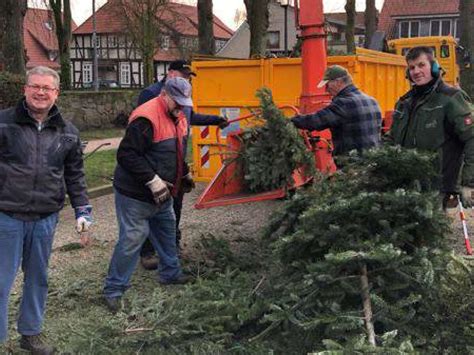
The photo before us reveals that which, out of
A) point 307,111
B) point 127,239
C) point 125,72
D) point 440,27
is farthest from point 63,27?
point 125,72

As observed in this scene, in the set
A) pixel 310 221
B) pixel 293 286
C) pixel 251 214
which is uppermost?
pixel 310 221

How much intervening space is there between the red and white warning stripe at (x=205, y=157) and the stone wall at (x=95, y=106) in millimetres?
8773

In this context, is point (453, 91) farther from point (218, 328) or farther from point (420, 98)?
point (218, 328)

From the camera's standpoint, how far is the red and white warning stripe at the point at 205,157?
31.2 ft

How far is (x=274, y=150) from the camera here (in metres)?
5.34

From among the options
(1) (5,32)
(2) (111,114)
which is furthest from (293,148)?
(2) (111,114)

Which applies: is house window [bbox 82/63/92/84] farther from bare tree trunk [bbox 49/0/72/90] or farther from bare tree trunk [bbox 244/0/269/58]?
bare tree trunk [bbox 244/0/269/58]

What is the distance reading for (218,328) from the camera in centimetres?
413

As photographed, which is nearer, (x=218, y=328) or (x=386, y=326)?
(x=386, y=326)

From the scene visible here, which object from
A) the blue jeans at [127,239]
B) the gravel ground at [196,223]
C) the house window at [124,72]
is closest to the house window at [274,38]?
the house window at [124,72]

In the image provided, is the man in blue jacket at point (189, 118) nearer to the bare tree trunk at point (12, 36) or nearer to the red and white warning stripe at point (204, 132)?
the red and white warning stripe at point (204, 132)

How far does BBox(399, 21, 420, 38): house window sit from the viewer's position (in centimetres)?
6034

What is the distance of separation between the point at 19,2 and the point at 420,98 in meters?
11.3

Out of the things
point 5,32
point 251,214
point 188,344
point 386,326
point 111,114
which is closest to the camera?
point 386,326
